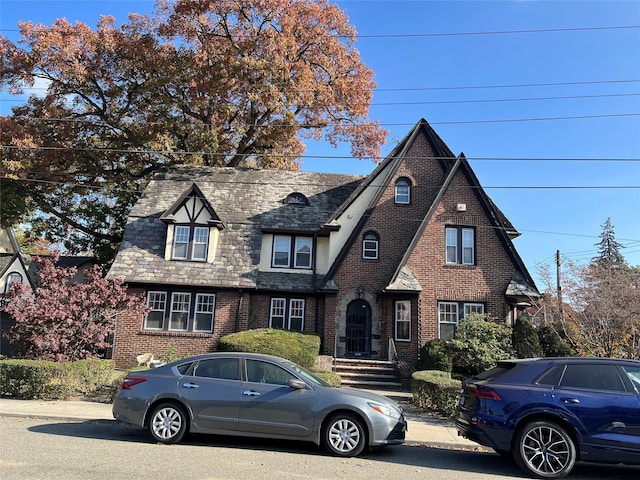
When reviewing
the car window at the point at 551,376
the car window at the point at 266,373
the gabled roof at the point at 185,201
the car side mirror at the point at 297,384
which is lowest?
the car side mirror at the point at 297,384

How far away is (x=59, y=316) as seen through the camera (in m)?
13.4

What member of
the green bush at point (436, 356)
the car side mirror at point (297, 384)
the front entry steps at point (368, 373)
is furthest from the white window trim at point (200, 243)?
the car side mirror at point (297, 384)

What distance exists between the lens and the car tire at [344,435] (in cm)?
738

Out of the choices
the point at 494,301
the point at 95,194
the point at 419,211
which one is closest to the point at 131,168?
the point at 95,194

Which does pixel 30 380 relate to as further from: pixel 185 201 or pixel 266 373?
pixel 185 201

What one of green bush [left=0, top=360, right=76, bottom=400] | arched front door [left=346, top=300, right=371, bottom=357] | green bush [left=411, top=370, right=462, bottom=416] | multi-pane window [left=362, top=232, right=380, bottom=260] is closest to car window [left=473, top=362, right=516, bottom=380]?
green bush [left=411, top=370, right=462, bottom=416]

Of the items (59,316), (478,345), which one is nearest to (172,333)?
(59,316)

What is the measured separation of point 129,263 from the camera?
18.9 m

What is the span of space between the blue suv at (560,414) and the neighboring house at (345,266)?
9835mm

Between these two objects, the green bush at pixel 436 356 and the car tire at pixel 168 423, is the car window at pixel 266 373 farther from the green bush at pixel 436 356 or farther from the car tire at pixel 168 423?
the green bush at pixel 436 356

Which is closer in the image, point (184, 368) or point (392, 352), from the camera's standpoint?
point (184, 368)

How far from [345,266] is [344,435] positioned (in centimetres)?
1182

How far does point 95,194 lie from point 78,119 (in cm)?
406

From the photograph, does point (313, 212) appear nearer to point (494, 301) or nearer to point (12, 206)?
point (494, 301)
